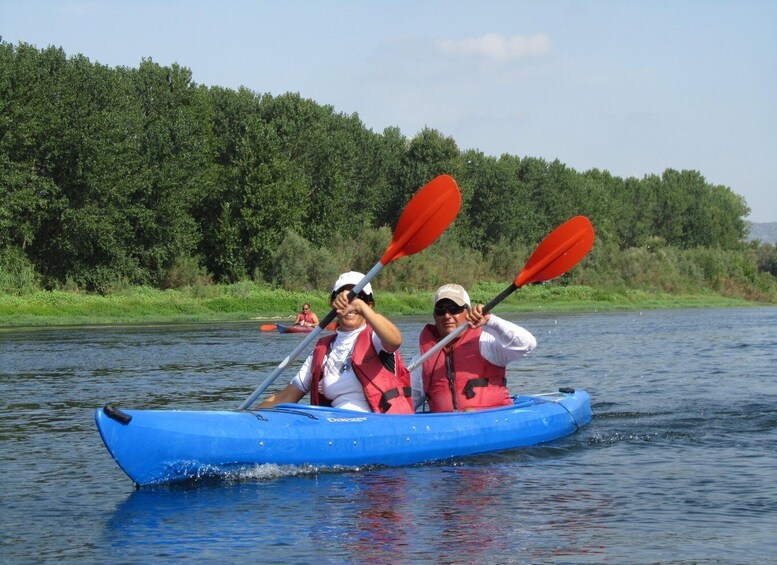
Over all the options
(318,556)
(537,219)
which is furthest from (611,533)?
(537,219)

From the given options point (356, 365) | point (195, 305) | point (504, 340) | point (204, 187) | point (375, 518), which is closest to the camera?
point (375, 518)

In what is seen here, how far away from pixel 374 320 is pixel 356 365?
1.68 ft

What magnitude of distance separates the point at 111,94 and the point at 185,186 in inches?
154

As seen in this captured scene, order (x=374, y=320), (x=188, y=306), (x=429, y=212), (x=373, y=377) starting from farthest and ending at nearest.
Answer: (x=188, y=306), (x=429, y=212), (x=373, y=377), (x=374, y=320)

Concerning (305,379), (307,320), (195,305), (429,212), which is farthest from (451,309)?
(195,305)

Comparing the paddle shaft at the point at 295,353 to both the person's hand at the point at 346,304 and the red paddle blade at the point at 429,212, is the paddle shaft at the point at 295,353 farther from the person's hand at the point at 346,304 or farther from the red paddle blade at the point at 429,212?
the red paddle blade at the point at 429,212

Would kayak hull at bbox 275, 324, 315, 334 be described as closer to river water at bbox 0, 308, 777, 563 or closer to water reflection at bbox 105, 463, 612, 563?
river water at bbox 0, 308, 777, 563

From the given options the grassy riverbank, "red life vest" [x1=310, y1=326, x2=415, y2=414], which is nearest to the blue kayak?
"red life vest" [x1=310, y1=326, x2=415, y2=414]

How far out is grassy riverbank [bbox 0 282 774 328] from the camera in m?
30.3

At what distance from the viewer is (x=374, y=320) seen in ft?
22.5

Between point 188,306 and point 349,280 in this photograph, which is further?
point 188,306

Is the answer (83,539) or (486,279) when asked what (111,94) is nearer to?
(486,279)

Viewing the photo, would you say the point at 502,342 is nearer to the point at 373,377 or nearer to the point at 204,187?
the point at 373,377

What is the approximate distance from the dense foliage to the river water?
21073mm
